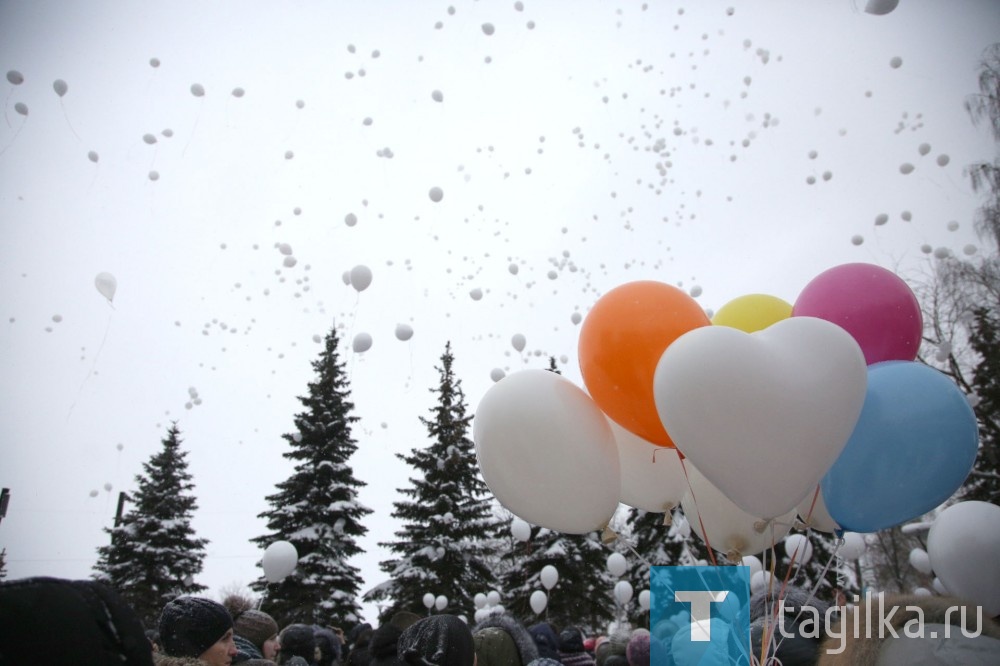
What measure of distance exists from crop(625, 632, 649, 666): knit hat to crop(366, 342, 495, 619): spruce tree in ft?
38.7

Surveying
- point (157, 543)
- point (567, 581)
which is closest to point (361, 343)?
point (567, 581)

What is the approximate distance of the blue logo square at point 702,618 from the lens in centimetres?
250

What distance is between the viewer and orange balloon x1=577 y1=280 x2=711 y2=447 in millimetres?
2934

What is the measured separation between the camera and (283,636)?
12.9 ft

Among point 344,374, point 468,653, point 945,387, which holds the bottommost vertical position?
point 468,653

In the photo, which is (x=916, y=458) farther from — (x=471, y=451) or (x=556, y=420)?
(x=471, y=451)

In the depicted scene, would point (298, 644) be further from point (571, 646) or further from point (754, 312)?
point (754, 312)

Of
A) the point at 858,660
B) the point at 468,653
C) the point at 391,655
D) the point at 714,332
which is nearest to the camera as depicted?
the point at 858,660

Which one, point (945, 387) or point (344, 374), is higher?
point (344, 374)

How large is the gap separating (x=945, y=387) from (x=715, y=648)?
1.66m

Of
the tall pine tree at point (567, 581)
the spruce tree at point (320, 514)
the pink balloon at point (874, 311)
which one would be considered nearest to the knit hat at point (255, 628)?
the pink balloon at point (874, 311)

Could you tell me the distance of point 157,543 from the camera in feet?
55.5

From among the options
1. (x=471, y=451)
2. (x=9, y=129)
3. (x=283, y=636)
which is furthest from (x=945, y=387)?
(x=471, y=451)

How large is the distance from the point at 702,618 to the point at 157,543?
60.4 feet
